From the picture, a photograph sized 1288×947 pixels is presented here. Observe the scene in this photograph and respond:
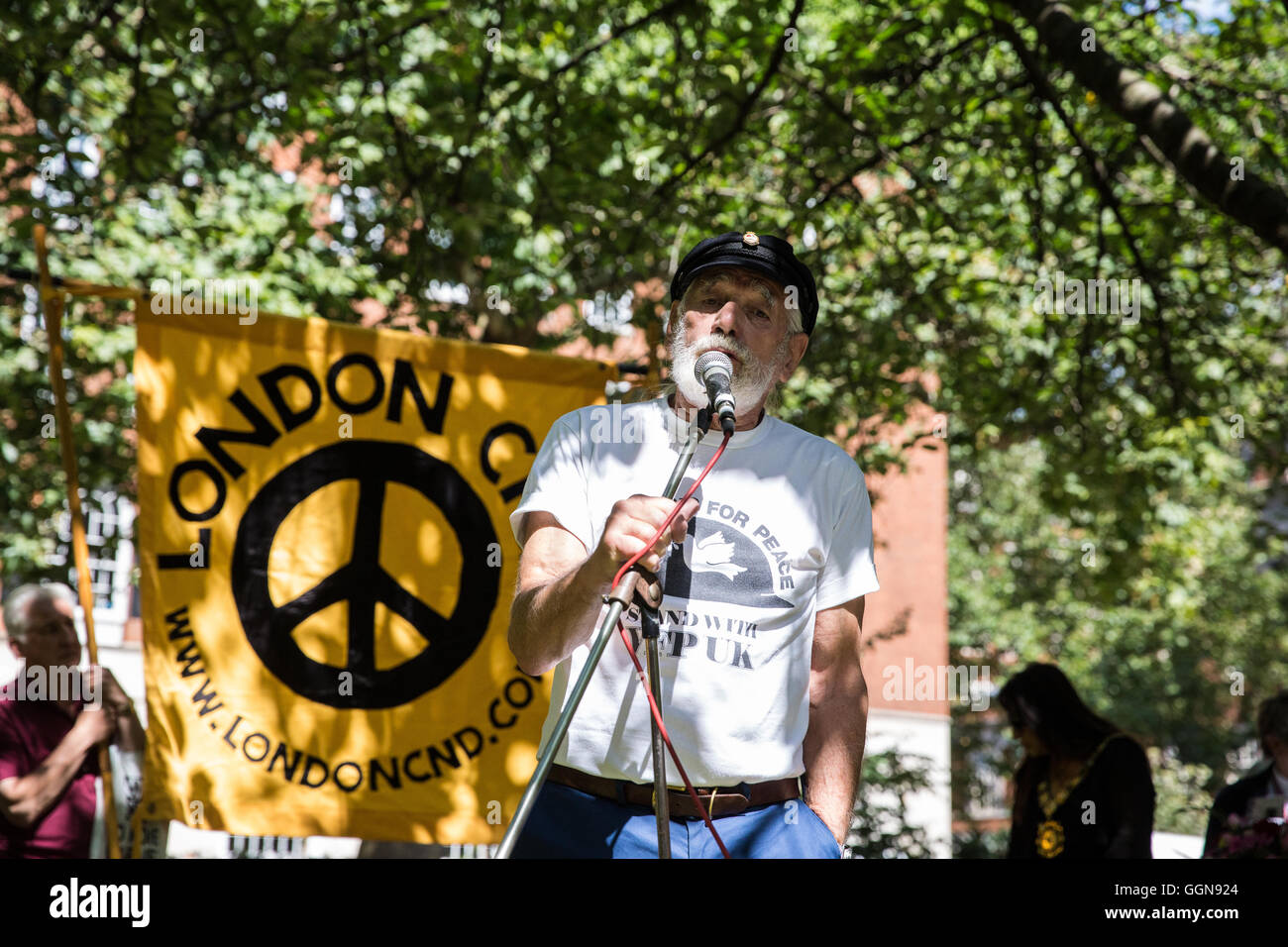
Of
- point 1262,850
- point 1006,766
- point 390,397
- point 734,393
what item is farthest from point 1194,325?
point 1006,766

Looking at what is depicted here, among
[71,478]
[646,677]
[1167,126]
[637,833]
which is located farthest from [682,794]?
[1167,126]

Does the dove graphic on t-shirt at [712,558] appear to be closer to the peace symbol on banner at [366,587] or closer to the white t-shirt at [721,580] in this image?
the white t-shirt at [721,580]

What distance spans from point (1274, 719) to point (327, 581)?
4.13m

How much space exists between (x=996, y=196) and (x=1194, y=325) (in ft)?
5.09

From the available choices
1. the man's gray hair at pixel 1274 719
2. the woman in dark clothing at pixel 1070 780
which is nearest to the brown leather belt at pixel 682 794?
the woman in dark clothing at pixel 1070 780

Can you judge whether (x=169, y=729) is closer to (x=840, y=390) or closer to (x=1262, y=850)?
(x=1262, y=850)

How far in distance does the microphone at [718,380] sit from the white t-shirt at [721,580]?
0.23 meters

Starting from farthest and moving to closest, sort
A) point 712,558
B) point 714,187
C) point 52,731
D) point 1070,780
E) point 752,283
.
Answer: point 714,187, point 1070,780, point 52,731, point 752,283, point 712,558

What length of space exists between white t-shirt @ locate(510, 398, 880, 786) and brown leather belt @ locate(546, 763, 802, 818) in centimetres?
2

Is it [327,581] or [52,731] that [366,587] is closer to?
[327,581]

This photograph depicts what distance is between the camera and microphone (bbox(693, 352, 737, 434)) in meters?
1.92

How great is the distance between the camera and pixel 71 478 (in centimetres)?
435

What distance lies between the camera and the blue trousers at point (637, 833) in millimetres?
2113
